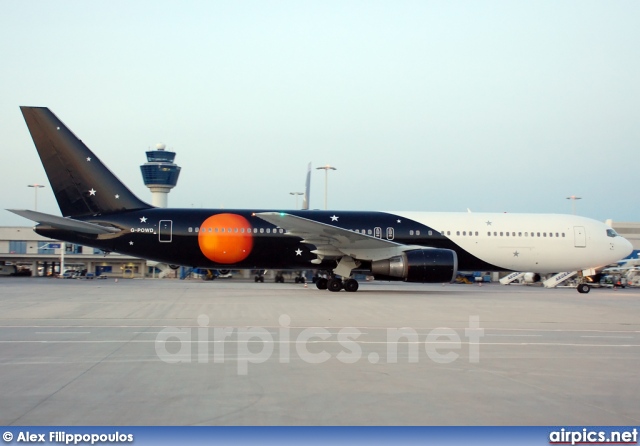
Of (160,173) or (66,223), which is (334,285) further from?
(160,173)

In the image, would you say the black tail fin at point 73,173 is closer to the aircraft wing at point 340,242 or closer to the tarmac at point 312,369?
the aircraft wing at point 340,242

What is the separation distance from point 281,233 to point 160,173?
51681 millimetres

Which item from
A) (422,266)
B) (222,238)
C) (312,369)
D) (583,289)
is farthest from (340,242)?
(312,369)

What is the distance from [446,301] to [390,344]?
34.2ft

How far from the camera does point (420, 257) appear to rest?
2227 centimetres

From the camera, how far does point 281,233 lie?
2525 cm

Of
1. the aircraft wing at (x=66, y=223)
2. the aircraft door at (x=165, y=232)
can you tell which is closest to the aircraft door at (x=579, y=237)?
the aircraft door at (x=165, y=232)

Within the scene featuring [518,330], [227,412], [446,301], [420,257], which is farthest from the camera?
[420,257]

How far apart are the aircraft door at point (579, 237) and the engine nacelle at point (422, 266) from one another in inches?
280

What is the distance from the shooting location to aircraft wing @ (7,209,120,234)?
22.6m

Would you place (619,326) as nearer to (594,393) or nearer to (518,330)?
(518,330)

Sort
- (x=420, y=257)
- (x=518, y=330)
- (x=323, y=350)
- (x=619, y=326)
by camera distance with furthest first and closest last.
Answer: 1. (x=420, y=257)
2. (x=619, y=326)
3. (x=518, y=330)
4. (x=323, y=350)

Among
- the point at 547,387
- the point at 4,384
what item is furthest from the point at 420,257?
the point at 4,384

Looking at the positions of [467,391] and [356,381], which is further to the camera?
[356,381]
